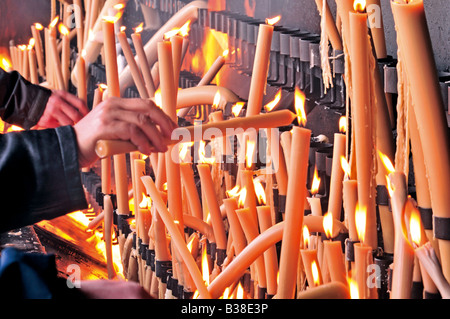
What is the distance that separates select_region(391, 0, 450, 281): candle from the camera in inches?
19.4

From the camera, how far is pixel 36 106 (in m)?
1.06

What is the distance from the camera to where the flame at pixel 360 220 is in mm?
599

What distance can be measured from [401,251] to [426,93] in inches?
4.5

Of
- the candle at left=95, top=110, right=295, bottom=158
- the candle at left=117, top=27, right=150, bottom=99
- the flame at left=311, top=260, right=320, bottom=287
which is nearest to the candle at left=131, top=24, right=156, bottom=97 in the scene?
the candle at left=117, top=27, right=150, bottom=99

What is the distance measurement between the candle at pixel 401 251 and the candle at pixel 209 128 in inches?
5.1

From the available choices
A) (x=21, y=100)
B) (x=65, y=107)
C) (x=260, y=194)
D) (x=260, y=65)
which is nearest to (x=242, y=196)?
→ (x=260, y=194)

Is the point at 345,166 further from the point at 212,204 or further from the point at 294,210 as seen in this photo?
the point at 212,204

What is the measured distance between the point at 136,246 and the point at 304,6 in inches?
20.6

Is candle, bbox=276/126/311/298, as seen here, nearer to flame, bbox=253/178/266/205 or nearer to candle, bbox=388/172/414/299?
candle, bbox=388/172/414/299

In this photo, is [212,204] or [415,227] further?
[212,204]

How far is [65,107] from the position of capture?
1.00 metres

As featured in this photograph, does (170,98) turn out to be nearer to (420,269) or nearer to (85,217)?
(420,269)

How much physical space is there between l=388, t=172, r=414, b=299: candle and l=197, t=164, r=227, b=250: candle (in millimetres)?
288
